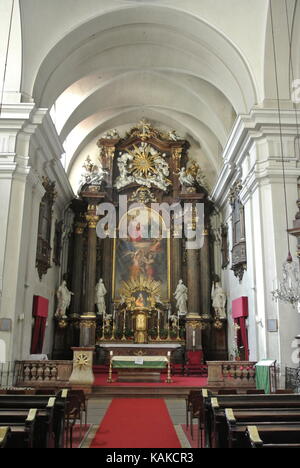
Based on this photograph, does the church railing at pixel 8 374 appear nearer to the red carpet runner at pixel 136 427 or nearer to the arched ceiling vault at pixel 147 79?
the red carpet runner at pixel 136 427

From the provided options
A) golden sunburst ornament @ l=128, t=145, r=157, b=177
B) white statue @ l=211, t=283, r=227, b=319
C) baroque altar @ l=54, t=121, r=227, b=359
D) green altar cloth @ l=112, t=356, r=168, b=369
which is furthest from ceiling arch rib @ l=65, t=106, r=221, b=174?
green altar cloth @ l=112, t=356, r=168, b=369

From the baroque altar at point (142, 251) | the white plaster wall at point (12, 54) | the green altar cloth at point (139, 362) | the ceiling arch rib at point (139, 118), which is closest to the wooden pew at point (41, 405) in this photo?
the green altar cloth at point (139, 362)

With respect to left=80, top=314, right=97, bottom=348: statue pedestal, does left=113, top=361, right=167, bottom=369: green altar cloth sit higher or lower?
lower

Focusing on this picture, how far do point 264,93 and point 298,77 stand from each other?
1.03 metres

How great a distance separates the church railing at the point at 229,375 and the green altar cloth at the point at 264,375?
1.35 ft

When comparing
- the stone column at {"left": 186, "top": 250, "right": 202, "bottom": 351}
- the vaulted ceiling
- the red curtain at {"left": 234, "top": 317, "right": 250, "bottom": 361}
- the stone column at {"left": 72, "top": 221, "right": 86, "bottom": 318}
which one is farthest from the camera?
the stone column at {"left": 72, "top": 221, "right": 86, "bottom": 318}

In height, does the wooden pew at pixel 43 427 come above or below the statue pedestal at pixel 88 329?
below

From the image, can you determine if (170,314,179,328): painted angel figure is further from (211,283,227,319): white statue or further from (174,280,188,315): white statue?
(211,283,227,319): white statue

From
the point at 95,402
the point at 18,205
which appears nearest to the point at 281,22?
the point at 18,205

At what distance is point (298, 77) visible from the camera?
441 inches

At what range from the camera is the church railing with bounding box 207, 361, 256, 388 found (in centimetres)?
984

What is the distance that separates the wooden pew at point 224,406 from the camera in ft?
14.5

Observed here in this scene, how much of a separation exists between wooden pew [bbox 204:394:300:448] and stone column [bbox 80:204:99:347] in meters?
10.3

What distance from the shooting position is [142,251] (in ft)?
55.2
